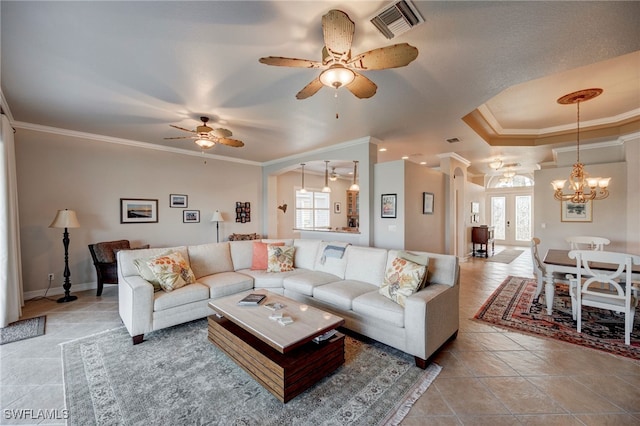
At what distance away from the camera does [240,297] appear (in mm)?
2846

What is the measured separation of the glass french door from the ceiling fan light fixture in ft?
34.4

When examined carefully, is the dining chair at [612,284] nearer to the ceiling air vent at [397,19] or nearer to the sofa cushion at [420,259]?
the sofa cushion at [420,259]

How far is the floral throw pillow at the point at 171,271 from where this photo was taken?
304cm

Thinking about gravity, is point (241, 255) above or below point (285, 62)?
below

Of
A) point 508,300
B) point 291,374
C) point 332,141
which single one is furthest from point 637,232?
point 291,374

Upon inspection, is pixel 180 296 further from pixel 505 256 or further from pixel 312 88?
pixel 505 256

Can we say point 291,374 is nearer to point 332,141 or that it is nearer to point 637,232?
point 332,141

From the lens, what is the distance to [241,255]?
420 centimetres

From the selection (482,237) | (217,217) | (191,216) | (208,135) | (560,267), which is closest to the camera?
(560,267)

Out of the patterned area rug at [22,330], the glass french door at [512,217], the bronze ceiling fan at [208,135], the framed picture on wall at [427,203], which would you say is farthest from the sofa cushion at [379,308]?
the glass french door at [512,217]

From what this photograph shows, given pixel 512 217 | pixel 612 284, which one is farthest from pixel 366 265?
pixel 512 217

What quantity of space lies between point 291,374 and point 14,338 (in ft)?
10.5

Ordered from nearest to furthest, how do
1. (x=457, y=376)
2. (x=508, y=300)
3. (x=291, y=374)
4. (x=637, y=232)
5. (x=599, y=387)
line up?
1. (x=291, y=374)
2. (x=599, y=387)
3. (x=457, y=376)
4. (x=508, y=300)
5. (x=637, y=232)

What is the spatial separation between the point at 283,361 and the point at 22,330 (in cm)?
331
